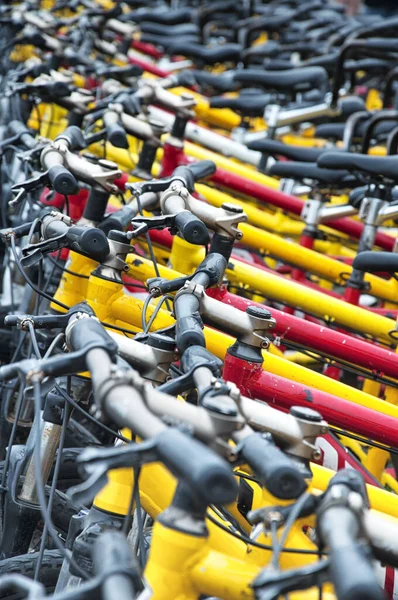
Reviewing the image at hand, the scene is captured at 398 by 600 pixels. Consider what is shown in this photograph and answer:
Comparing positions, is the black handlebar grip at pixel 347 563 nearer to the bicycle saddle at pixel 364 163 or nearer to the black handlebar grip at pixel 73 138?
the black handlebar grip at pixel 73 138

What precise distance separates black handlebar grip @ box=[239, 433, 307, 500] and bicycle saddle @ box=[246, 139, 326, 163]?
3091 mm

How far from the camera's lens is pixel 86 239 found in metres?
2.17

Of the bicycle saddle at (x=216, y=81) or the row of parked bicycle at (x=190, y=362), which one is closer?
the row of parked bicycle at (x=190, y=362)

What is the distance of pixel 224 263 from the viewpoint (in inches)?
86.1

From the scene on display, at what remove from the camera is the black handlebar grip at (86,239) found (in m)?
2.16

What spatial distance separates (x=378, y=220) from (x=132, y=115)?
1.00 metres

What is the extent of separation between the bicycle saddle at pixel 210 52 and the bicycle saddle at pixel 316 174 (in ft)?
9.06

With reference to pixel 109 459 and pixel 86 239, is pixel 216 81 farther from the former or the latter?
pixel 109 459

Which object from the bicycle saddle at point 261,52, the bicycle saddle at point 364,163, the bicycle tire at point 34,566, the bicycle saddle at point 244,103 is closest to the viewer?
the bicycle tire at point 34,566

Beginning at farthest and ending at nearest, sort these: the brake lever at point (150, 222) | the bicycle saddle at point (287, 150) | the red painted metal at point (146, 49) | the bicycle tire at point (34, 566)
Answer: the red painted metal at point (146, 49) < the bicycle saddle at point (287, 150) < the brake lever at point (150, 222) < the bicycle tire at point (34, 566)

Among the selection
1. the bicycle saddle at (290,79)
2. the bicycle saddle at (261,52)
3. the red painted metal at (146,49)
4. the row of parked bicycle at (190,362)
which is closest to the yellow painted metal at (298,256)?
the row of parked bicycle at (190,362)

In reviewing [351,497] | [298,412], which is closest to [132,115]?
[298,412]

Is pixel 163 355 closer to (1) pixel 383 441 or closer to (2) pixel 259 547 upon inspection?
(2) pixel 259 547

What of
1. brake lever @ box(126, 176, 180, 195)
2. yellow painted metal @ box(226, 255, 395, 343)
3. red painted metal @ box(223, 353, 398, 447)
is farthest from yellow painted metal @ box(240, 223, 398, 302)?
red painted metal @ box(223, 353, 398, 447)
